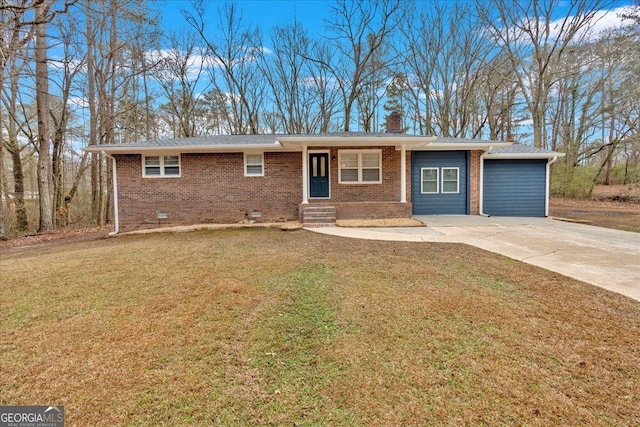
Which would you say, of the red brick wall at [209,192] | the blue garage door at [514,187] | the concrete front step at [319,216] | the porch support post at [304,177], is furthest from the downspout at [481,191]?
the red brick wall at [209,192]

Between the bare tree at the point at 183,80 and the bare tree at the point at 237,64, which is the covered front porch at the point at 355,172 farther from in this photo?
the bare tree at the point at 183,80

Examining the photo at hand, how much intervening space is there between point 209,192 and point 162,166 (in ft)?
6.28

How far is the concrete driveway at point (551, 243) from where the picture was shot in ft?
14.0

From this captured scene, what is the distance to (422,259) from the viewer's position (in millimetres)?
5203

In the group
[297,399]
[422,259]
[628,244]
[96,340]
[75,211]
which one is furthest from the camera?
[75,211]

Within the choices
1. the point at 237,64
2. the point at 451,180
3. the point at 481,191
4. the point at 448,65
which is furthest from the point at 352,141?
the point at 448,65

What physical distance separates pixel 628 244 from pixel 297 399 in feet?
26.0

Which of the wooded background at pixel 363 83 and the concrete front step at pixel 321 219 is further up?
the wooded background at pixel 363 83

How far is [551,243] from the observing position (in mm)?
6441

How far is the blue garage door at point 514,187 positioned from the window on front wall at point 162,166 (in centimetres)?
1160

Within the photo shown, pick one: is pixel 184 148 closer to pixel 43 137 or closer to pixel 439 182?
pixel 43 137

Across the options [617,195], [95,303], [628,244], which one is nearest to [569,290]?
[628,244]

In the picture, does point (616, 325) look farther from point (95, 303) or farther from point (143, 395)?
point (95, 303)
